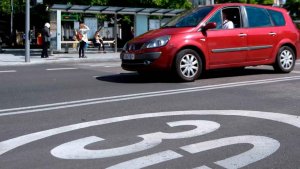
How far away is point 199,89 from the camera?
338 inches

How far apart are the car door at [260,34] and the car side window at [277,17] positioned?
0.51 ft

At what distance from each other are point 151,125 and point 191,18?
4.94m

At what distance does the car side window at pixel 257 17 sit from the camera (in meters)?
10.6

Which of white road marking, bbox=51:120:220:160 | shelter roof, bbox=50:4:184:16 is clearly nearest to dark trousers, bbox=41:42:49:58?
shelter roof, bbox=50:4:184:16

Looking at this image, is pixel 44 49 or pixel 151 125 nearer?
pixel 151 125

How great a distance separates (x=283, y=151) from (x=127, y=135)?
1.69 meters

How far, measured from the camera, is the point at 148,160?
4309 millimetres

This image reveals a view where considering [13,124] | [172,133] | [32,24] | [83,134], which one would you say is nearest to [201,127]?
[172,133]

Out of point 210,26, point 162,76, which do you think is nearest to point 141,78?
point 162,76

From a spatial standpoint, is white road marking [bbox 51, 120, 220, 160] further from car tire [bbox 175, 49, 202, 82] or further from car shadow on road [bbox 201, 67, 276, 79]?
car shadow on road [bbox 201, 67, 276, 79]

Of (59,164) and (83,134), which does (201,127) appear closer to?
(83,134)

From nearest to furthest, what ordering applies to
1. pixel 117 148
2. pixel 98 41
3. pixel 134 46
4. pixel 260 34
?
pixel 117 148
pixel 134 46
pixel 260 34
pixel 98 41

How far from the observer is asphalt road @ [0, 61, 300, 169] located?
436 cm

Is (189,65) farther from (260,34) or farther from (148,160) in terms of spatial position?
(148,160)
